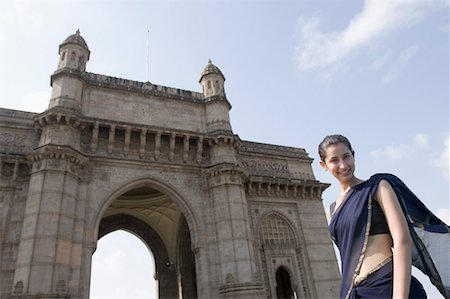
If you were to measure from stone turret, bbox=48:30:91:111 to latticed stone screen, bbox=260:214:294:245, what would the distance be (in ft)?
37.9

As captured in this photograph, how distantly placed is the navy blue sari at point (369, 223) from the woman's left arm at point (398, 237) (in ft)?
0.29

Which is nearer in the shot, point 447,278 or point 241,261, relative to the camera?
point 447,278

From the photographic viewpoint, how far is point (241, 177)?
17.2 metres

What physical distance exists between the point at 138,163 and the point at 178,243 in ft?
26.8

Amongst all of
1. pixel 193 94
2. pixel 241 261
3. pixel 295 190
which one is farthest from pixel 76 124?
pixel 295 190

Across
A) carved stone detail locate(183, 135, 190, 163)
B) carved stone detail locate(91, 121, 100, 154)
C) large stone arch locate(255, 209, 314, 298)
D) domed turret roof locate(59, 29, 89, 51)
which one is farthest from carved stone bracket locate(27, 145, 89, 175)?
large stone arch locate(255, 209, 314, 298)

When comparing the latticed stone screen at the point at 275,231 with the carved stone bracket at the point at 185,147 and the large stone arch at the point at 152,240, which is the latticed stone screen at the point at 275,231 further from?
the large stone arch at the point at 152,240

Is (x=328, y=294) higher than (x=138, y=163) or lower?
lower

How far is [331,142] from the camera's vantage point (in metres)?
2.63

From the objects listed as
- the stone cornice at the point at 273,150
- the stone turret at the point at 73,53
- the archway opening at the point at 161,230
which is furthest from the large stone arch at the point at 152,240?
the stone turret at the point at 73,53

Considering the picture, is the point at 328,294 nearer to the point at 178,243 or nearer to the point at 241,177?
the point at 241,177

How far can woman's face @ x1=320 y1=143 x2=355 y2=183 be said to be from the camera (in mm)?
2562

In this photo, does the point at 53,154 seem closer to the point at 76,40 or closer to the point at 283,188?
the point at 76,40

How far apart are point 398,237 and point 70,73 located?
16816 mm
